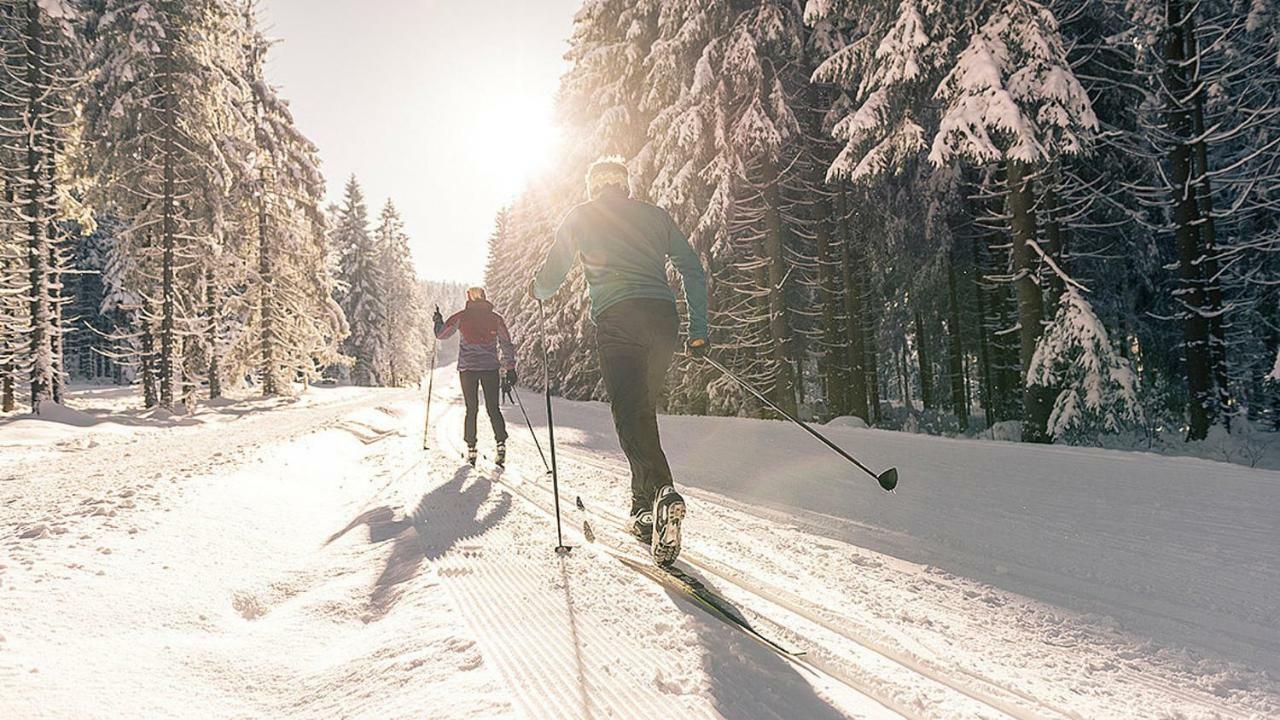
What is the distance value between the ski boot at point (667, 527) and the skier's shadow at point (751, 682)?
0.75 metres

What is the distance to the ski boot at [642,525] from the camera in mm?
3516

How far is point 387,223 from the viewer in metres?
65.7

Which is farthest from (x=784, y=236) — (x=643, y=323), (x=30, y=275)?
(x=30, y=275)

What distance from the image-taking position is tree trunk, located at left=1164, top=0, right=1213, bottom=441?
9773 millimetres

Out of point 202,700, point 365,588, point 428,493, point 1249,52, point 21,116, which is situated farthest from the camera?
point 21,116

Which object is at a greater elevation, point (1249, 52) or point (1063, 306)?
point (1249, 52)

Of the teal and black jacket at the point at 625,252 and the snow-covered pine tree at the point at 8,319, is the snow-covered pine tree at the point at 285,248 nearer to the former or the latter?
the snow-covered pine tree at the point at 8,319

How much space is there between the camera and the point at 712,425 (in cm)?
995

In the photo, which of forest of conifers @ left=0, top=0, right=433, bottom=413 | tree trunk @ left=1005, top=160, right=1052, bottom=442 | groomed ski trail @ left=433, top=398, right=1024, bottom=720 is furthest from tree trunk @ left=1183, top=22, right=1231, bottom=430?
forest of conifers @ left=0, top=0, right=433, bottom=413

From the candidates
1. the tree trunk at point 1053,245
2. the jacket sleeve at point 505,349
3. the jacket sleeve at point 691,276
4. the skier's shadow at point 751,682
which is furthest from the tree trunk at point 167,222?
the tree trunk at point 1053,245

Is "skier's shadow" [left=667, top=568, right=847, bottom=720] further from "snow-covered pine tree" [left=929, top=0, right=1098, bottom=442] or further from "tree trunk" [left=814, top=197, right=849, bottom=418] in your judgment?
"tree trunk" [left=814, top=197, right=849, bottom=418]

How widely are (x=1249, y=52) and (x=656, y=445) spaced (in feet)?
56.1

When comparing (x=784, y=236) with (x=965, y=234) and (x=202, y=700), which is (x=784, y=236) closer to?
(x=965, y=234)

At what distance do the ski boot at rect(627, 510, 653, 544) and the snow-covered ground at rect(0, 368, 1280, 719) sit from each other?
0.31 m
